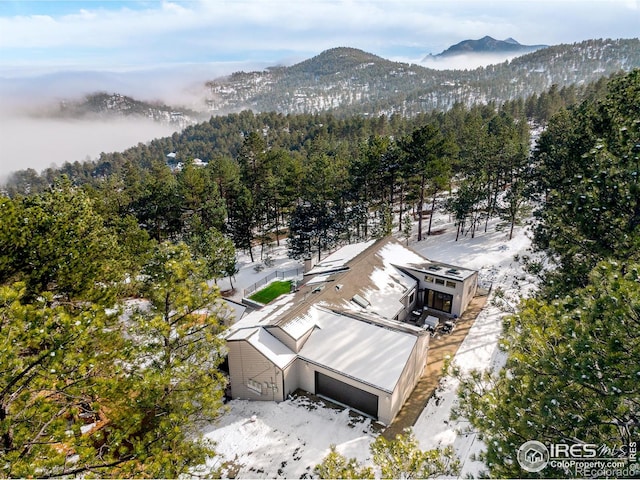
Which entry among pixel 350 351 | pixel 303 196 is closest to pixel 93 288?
pixel 350 351

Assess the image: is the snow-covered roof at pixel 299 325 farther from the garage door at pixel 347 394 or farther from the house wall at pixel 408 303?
the house wall at pixel 408 303

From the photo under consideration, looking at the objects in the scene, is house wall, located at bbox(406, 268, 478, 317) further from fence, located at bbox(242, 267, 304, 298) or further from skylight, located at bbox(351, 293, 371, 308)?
fence, located at bbox(242, 267, 304, 298)

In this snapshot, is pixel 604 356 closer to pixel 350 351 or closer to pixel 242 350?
pixel 350 351

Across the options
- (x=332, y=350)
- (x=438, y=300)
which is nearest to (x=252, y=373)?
(x=332, y=350)

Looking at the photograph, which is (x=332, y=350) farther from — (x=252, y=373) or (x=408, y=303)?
(x=408, y=303)

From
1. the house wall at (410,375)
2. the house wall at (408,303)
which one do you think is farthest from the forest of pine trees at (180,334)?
the house wall at (408,303)
